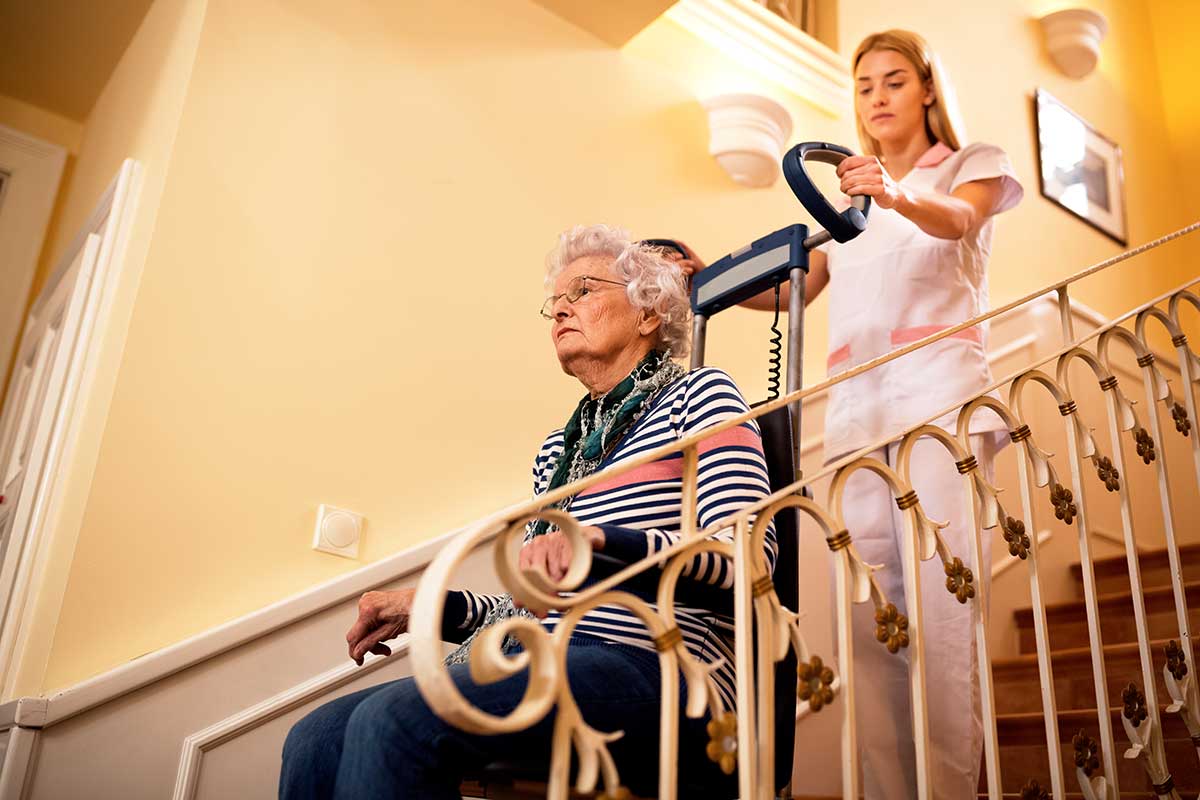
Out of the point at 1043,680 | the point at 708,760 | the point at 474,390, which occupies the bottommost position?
the point at 708,760

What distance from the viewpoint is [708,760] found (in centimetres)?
121

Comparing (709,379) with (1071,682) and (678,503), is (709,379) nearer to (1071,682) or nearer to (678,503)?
(678,503)

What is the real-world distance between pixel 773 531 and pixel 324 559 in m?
1.16

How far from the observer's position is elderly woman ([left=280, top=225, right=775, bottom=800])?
1.10 m

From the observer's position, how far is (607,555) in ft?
3.72

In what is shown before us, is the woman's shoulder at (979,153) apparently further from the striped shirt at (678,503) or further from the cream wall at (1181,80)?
the cream wall at (1181,80)

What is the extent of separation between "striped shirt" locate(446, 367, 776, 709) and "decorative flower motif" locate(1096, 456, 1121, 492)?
587mm

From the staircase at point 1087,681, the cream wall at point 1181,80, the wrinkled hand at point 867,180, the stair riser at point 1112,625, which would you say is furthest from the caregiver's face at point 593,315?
the cream wall at point 1181,80

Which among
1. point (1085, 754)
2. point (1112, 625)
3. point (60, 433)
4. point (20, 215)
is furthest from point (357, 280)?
point (1112, 625)

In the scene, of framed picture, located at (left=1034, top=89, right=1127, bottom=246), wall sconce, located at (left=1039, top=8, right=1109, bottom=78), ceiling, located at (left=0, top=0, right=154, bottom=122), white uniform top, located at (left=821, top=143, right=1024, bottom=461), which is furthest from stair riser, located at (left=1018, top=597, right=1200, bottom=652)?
ceiling, located at (left=0, top=0, right=154, bottom=122)

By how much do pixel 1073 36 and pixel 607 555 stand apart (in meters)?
4.31

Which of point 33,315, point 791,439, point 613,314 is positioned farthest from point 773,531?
point 33,315

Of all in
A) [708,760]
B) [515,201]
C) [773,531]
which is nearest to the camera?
[708,760]

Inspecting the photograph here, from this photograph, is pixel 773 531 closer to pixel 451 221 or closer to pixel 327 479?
pixel 327 479
